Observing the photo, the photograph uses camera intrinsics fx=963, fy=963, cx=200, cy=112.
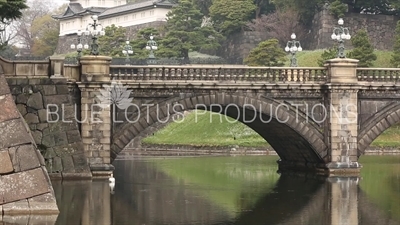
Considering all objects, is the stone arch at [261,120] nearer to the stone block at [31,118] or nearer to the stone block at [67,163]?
the stone block at [67,163]

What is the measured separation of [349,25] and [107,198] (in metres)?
69.7

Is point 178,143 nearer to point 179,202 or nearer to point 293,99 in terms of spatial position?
point 293,99

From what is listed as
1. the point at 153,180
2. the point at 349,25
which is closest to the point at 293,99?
the point at 153,180

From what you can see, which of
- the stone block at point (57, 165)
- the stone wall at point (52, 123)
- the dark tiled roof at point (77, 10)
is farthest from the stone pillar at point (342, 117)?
the dark tiled roof at point (77, 10)

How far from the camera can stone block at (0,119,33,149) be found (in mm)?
32062

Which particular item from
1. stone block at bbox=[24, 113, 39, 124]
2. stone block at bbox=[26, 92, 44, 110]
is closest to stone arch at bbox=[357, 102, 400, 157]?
stone block at bbox=[26, 92, 44, 110]

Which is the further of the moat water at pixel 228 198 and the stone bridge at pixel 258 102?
the stone bridge at pixel 258 102

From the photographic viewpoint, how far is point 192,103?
4834 centimetres

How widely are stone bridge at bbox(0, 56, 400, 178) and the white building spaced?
72.0m

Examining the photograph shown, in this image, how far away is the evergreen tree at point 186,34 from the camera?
99.6 meters

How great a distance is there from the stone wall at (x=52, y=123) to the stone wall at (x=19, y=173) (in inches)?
395

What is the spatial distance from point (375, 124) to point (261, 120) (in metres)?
5.99

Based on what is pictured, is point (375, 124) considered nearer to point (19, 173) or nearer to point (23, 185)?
point (19, 173)

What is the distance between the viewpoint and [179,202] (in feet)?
130
